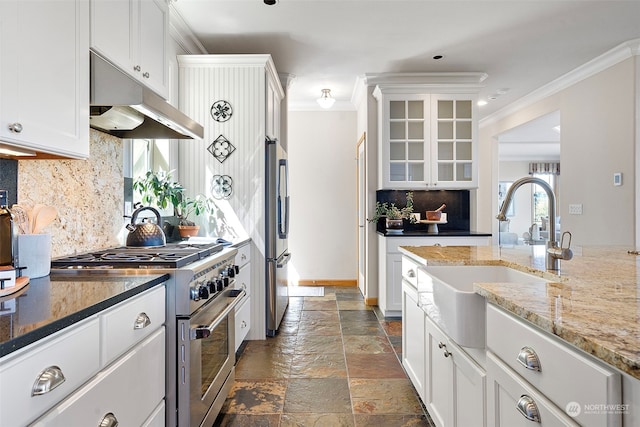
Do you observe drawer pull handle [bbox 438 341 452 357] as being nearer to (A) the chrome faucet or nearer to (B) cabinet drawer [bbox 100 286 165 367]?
(A) the chrome faucet

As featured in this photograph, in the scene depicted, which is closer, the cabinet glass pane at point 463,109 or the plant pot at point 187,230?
the plant pot at point 187,230

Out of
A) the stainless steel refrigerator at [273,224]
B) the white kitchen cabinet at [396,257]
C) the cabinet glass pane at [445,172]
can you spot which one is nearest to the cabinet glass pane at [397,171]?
the cabinet glass pane at [445,172]

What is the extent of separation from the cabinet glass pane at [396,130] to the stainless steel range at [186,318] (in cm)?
298

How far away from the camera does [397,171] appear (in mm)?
4309

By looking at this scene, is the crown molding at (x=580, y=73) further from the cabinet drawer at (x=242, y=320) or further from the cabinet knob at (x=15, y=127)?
the cabinet knob at (x=15, y=127)

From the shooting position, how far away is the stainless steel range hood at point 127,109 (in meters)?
1.58

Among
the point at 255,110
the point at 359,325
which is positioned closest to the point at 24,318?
the point at 255,110

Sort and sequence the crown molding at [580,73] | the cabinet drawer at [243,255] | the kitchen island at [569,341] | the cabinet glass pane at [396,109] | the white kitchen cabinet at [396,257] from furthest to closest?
the cabinet glass pane at [396,109]
the white kitchen cabinet at [396,257]
the crown molding at [580,73]
the cabinet drawer at [243,255]
the kitchen island at [569,341]

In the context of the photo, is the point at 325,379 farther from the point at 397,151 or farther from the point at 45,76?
the point at 397,151

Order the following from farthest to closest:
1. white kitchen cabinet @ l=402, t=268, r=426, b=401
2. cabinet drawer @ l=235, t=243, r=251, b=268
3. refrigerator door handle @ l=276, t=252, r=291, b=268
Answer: refrigerator door handle @ l=276, t=252, r=291, b=268 < cabinet drawer @ l=235, t=243, r=251, b=268 < white kitchen cabinet @ l=402, t=268, r=426, b=401

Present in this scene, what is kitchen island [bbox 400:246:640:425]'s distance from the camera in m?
0.67

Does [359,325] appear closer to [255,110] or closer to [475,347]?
[255,110]

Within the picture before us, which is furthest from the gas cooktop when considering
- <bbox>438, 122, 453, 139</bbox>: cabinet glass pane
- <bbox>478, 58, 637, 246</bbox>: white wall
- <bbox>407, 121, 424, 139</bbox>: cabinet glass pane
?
<bbox>478, 58, 637, 246</bbox>: white wall

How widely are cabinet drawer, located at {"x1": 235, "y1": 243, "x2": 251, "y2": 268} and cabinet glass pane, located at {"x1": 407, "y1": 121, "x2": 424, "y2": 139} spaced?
7.63 ft
